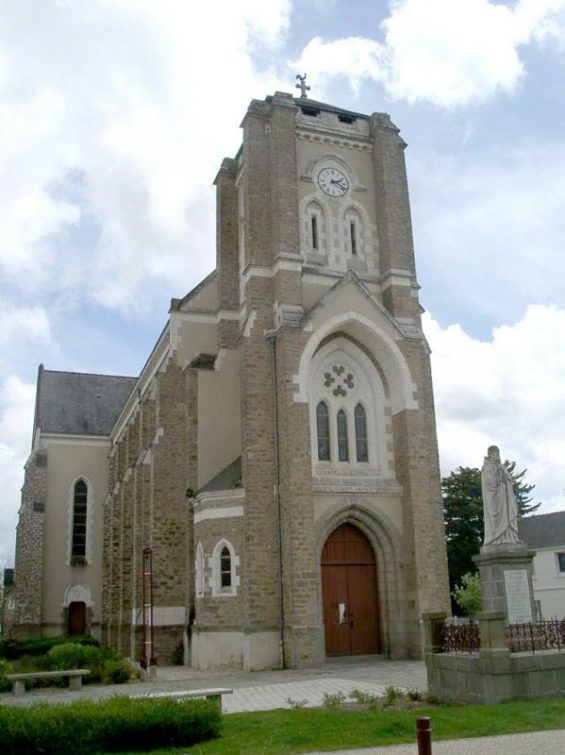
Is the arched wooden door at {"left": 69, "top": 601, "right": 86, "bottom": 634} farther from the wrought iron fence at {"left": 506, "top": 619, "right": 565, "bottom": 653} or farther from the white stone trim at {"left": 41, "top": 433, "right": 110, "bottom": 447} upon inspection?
the wrought iron fence at {"left": 506, "top": 619, "right": 565, "bottom": 653}

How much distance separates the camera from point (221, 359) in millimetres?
26828

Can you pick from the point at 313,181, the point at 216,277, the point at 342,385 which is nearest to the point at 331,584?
the point at 342,385

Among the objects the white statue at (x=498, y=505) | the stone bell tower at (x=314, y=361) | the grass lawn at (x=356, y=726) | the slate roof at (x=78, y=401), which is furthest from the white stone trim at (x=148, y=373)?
the grass lawn at (x=356, y=726)

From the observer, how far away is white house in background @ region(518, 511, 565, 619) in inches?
1773

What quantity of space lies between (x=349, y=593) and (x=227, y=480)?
518cm

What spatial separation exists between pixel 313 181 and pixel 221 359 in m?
7.14

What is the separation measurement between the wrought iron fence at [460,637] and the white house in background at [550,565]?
1321 inches

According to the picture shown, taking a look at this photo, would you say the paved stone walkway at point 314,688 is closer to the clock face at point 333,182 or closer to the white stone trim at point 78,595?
the clock face at point 333,182

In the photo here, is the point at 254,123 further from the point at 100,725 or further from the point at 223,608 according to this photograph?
the point at 100,725

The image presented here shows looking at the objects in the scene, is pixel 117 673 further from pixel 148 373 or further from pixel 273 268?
→ pixel 148 373

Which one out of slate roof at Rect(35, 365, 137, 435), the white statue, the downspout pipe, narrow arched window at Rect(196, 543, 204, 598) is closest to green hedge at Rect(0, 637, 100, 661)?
narrow arched window at Rect(196, 543, 204, 598)

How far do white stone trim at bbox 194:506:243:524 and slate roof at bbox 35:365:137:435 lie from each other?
23.6 meters

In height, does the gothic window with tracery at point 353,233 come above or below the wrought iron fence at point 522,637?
above

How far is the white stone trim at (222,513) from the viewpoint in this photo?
902 inches
